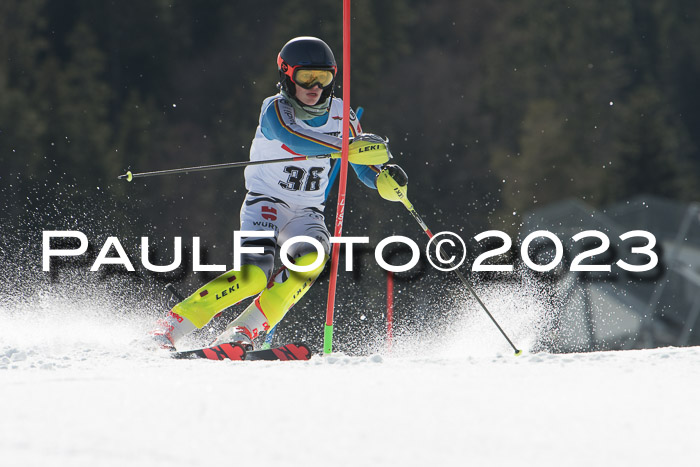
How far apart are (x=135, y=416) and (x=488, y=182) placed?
23.8 meters

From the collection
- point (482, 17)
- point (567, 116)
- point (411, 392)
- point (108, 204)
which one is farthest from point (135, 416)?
point (482, 17)

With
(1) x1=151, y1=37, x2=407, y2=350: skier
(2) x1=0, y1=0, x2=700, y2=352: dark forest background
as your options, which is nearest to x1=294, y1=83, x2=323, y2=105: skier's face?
(1) x1=151, y1=37, x2=407, y2=350: skier

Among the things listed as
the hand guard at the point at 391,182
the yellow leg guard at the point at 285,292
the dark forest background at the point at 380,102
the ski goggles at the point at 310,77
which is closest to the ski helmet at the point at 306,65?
the ski goggles at the point at 310,77

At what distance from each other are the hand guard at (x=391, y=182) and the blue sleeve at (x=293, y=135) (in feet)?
1.28

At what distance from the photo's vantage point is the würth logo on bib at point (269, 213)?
3937 millimetres

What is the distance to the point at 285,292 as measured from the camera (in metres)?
3.85

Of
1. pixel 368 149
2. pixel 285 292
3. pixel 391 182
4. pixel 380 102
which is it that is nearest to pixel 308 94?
pixel 368 149

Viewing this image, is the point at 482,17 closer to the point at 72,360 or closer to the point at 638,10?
the point at 638,10

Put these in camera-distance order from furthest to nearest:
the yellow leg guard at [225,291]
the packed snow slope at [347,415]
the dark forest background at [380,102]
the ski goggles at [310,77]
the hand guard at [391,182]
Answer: the dark forest background at [380,102] → the hand guard at [391,182] → the ski goggles at [310,77] → the yellow leg guard at [225,291] → the packed snow slope at [347,415]

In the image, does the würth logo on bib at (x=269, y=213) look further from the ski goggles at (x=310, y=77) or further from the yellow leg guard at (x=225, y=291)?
the ski goggles at (x=310, y=77)

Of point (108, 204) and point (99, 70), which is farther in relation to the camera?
point (99, 70)

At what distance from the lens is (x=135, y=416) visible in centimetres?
194

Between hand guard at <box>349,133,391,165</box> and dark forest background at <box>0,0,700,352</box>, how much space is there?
964 centimetres

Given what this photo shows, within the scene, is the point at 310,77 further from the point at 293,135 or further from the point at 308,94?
the point at 293,135
